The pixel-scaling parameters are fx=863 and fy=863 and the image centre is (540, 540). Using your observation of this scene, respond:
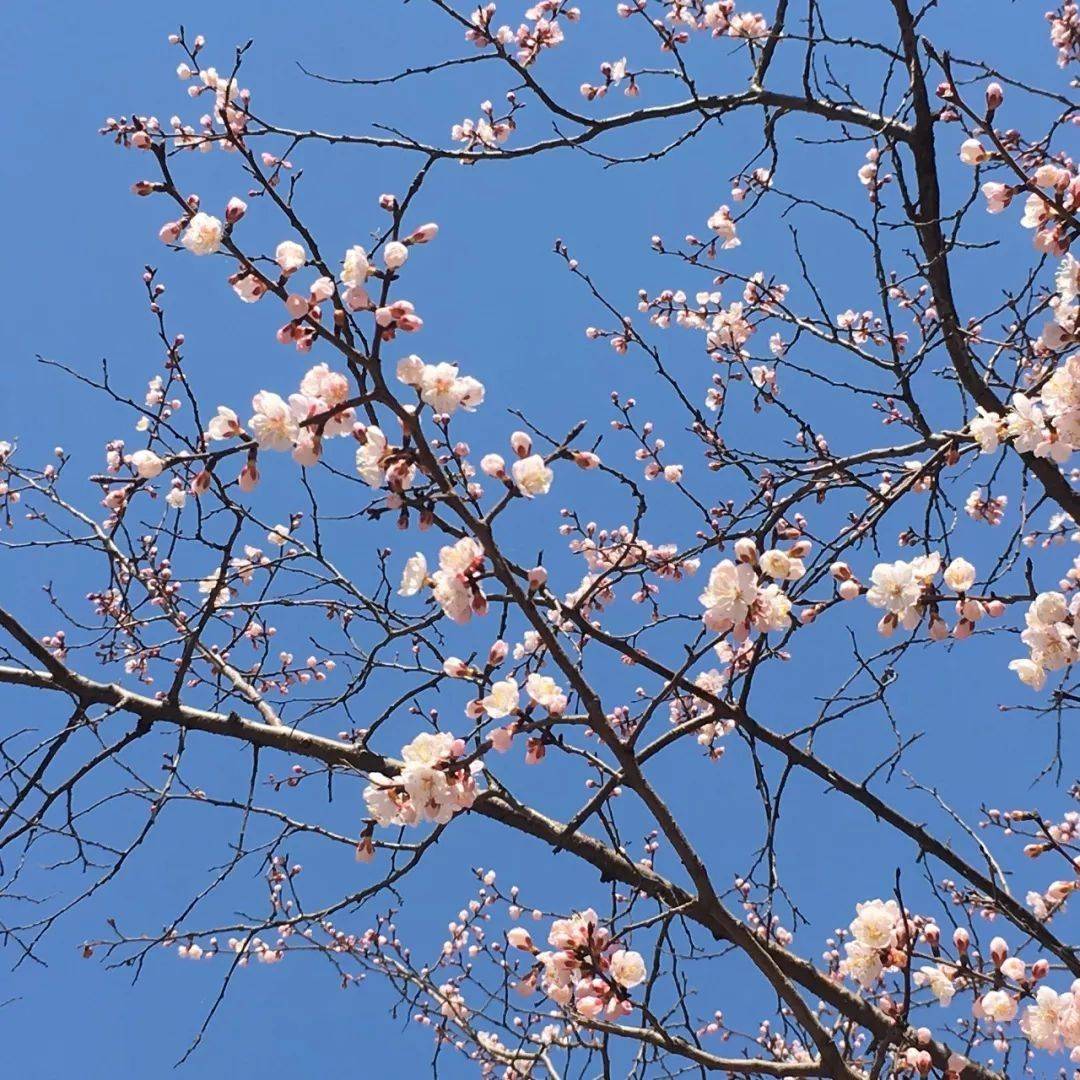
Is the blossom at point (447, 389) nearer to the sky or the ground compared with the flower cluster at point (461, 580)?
nearer to the sky

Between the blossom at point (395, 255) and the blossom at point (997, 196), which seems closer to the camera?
the blossom at point (395, 255)

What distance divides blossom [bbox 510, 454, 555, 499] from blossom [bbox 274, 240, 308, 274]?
66 cm

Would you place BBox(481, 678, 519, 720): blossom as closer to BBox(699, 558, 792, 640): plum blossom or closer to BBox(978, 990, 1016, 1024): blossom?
BBox(699, 558, 792, 640): plum blossom

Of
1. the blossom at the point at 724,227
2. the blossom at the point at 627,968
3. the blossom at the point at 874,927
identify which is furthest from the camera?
the blossom at the point at 724,227

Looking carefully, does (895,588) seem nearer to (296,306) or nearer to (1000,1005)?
(1000,1005)

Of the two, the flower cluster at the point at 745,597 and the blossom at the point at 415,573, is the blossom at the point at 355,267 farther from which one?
the flower cluster at the point at 745,597

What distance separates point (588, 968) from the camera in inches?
93.7

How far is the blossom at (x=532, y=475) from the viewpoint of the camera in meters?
1.99

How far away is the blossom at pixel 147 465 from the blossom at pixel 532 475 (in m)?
0.83

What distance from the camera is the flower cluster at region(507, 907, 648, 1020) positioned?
2.37 metres

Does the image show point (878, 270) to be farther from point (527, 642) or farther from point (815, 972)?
point (815, 972)

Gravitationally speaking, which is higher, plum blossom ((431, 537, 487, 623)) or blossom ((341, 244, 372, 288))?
blossom ((341, 244, 372, 288))

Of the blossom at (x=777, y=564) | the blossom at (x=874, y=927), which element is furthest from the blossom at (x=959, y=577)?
the blossom at (x=874, y=927)

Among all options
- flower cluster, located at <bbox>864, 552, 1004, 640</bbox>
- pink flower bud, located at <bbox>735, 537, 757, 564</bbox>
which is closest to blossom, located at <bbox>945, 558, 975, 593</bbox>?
flower cluster, located at <bbox>864, 552, 1004, 640</bbox>
